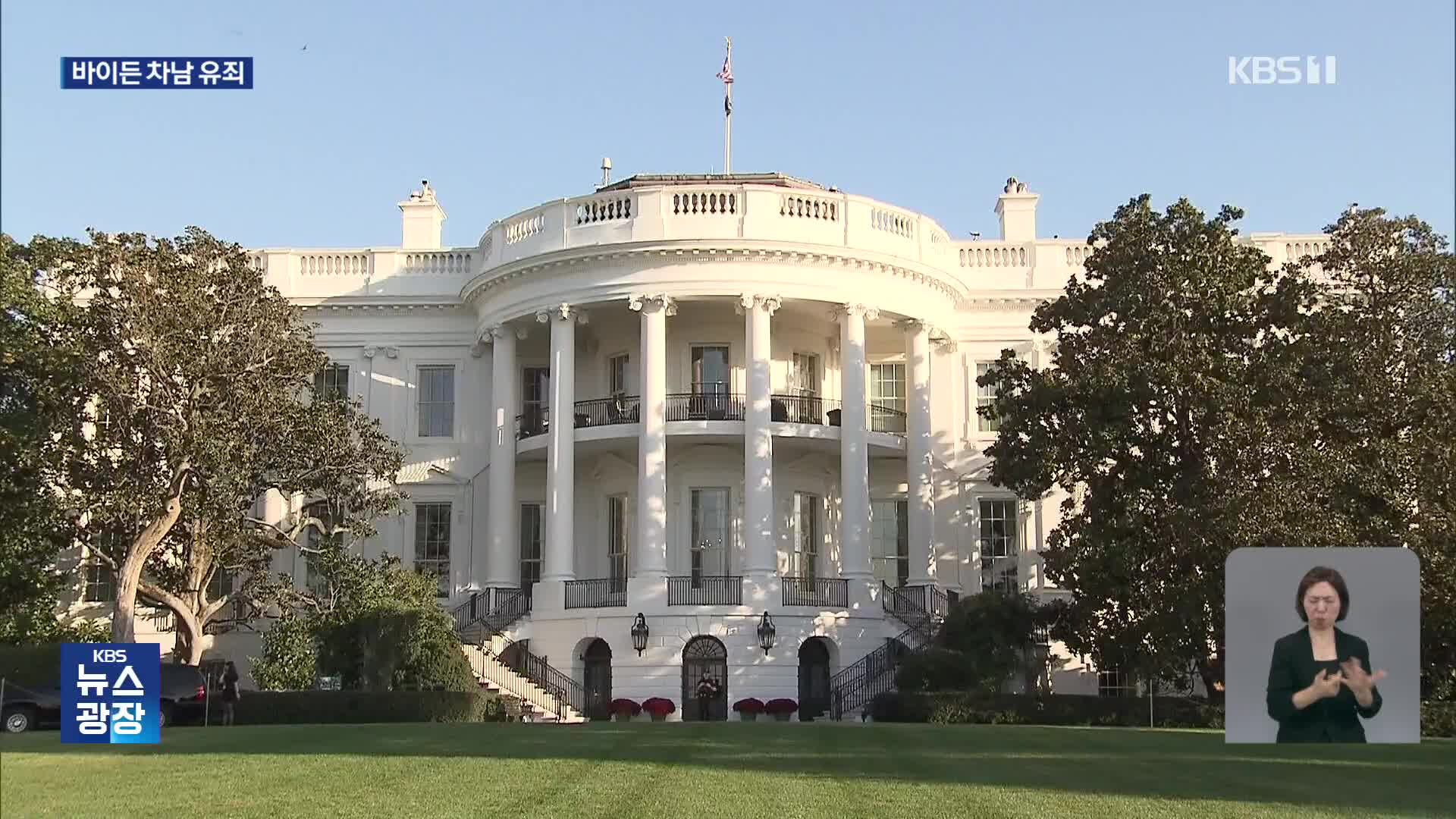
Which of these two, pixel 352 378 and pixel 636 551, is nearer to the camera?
pixel 636 551

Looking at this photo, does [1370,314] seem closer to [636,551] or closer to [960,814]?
[636,551]

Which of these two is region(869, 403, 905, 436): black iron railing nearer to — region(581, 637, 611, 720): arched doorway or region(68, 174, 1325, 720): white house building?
region(68, 174, 1325, 720): white house building

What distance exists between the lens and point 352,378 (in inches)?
A: 1586

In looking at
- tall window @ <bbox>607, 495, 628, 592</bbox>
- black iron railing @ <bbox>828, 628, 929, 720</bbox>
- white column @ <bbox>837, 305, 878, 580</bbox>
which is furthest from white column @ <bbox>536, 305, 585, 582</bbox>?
black iron railing @ <bbox>828, 628, 929, 720</bbox>

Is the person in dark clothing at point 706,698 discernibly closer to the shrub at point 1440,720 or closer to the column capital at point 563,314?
the column capital at point 563,314

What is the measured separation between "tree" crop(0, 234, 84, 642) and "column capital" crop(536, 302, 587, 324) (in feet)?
34.2

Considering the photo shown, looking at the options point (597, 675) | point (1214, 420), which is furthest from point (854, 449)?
point (1214, 420)

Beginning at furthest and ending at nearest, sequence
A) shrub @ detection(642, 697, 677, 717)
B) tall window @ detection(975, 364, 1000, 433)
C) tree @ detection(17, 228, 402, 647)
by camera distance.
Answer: tall window @ detection(975, 364, 1000, 433)
shrub @ detection(642, 697, 677, 717)
tree @ detection(17, 228, 402, 647)

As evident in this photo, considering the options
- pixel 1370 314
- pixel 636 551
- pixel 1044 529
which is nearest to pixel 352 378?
pixel 636 551

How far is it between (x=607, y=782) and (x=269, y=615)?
22.1 meters

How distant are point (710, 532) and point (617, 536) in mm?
2509

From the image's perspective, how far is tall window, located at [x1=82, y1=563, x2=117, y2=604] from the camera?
3850 centimetres

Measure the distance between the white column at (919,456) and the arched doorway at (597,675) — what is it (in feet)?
24.0

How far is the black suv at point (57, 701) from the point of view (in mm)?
27531
